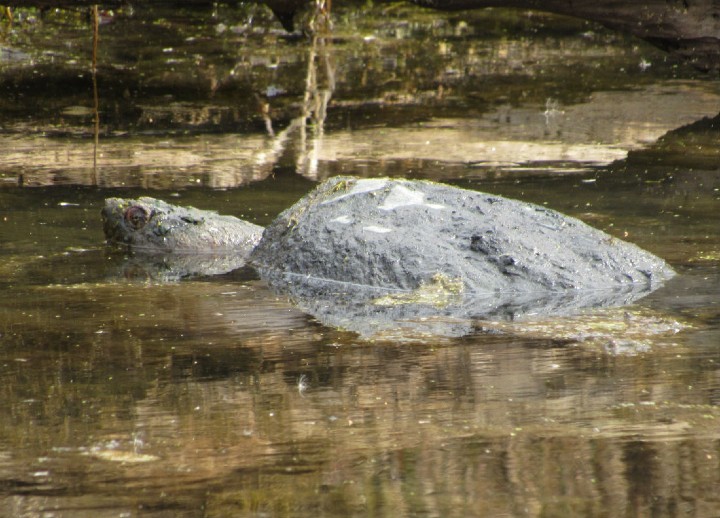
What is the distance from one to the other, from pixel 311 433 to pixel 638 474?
984 millimetres

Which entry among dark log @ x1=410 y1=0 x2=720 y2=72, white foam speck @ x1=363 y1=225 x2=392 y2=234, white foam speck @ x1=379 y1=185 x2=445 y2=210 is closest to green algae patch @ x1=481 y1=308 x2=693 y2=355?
white foam speck @ x1=363 y1=225 x2=392 y2=234

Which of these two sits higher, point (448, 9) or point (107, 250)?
point (448, 9)

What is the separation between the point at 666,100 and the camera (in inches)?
444

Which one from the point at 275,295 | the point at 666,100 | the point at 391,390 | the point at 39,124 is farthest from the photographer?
the point at 666,100

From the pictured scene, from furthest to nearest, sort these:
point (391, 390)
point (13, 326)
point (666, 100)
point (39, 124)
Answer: point (666, 100) → point (39, 124) → point (13, 326) → point (391, 390)

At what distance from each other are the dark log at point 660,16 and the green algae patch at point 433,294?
532 cm

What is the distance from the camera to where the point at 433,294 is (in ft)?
17.8

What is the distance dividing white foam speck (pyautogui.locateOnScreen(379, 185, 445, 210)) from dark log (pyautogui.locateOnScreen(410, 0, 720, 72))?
4.53 m

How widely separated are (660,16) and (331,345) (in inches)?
261

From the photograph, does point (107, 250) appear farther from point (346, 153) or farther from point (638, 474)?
point (638, 474)

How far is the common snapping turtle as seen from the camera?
5359mm

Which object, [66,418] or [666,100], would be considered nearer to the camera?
[66,418]

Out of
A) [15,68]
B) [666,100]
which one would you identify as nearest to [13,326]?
[666,100]

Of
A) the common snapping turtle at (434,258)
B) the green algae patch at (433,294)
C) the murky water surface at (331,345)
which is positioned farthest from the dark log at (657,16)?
the green algae patch at (433,294)
